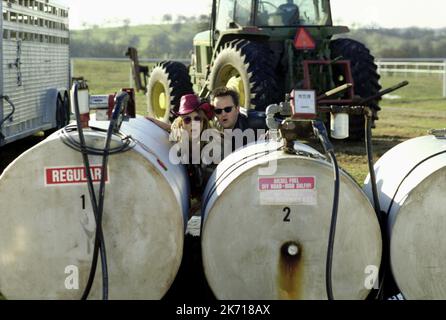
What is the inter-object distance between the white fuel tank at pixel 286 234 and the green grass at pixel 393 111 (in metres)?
4.85

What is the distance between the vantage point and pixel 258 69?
11781 millimetres

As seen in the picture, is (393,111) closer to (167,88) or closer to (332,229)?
(167,88)

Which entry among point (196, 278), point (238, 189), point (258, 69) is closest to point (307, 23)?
point (258, 69)

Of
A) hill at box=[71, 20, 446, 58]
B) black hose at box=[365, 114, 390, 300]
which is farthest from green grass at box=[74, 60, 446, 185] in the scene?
hill at box=[71, 20, 446, 58]

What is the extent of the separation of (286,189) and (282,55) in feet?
28.7

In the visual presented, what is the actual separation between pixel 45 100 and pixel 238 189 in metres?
9.29

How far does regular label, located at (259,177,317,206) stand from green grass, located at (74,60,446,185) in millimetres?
4964

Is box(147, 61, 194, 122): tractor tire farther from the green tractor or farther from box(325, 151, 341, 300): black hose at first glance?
box(325, 151, 341, 300): black hose

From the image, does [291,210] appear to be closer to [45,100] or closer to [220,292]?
[220,292]

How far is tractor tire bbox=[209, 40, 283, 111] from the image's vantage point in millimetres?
11680

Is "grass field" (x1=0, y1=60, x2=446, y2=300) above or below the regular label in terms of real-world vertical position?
below

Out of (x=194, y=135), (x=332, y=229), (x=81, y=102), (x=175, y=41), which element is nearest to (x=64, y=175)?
(x=81, y=102)

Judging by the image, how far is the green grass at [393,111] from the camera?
39.1ft

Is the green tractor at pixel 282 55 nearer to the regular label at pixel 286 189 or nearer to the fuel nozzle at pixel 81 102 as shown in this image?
the fuel nozzle at pixel 81 102
